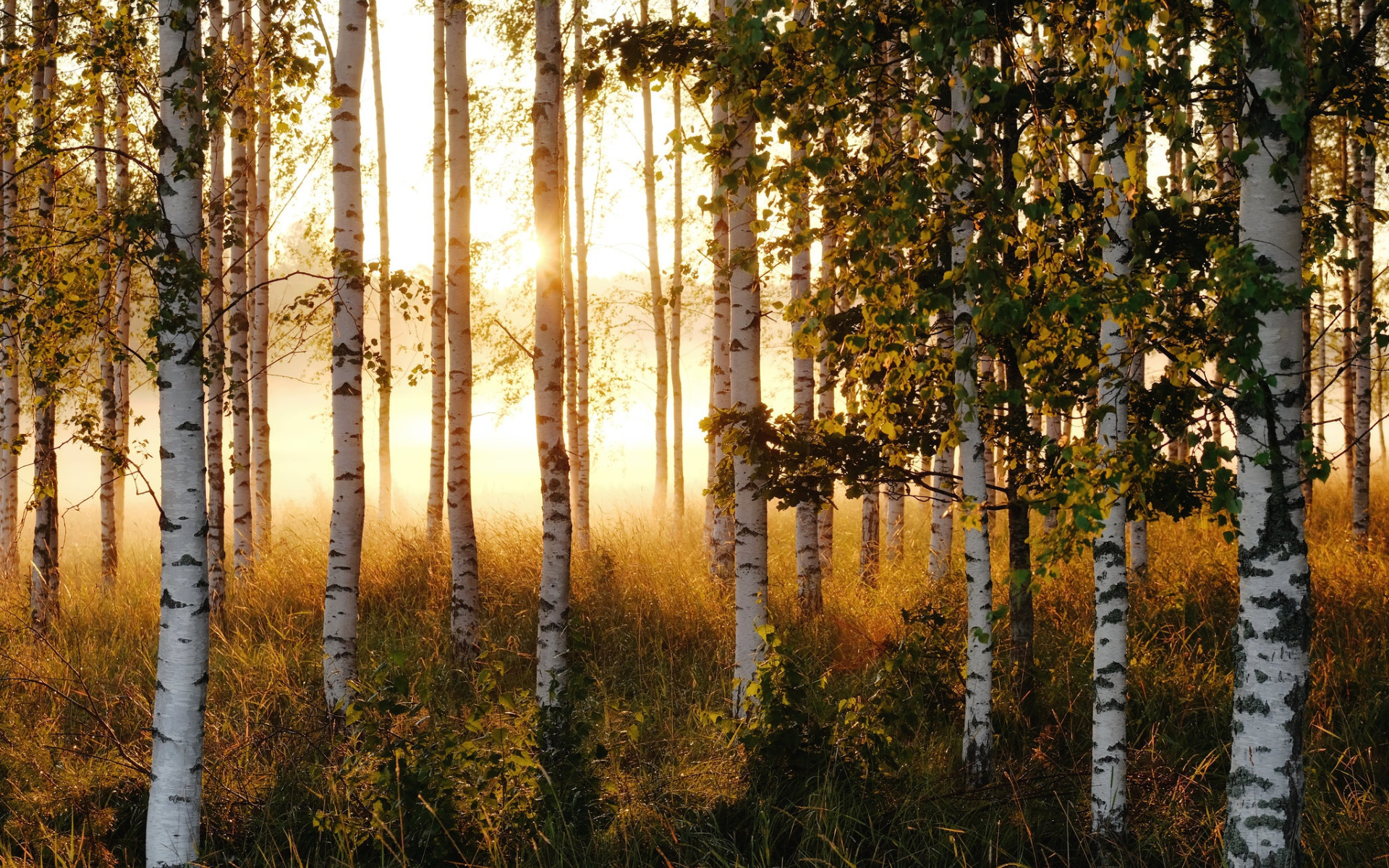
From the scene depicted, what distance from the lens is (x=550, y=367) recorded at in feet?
20.7

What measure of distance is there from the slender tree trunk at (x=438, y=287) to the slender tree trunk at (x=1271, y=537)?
874 cm

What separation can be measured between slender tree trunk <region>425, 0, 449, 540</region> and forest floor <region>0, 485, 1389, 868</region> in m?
1.92

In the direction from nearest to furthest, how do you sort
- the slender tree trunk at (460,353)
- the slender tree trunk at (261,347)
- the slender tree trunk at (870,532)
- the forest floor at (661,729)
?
the forest floor at (661,729)
the slender tree trunk at (460,353)
the slender tree trunk at (870,532)
the slender tree trunk at (261,347)

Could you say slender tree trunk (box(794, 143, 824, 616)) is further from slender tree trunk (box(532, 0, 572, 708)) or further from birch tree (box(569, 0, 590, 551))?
birch tree (box(569, 0, 590, 551))

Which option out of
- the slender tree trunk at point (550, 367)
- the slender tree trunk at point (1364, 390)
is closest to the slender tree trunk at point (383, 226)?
the slender tree trunk at point (550, 367)

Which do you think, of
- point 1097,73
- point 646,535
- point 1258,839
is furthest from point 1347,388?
point 1258,839

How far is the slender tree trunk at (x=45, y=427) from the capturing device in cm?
637

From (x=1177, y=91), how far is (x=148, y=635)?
884 cm

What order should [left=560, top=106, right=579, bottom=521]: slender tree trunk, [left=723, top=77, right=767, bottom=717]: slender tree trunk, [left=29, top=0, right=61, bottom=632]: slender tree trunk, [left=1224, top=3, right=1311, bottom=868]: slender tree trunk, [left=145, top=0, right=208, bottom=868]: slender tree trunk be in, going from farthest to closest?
[left=560, top=106, right=579, bottom=521]: slender tree trunk → [left=29, top=0, right=61, bottom=632]: slender tree trunk → [left=723, top=77, right=767, bottom=717]: slender tree trunk → [left=145, top=0, right=208, bottom=868]: slender tree trunk → [left=1224, top=3, right=1311, bottom=868]: slender tree trunk

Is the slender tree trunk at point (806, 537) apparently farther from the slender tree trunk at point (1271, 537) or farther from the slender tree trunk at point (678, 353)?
the slender tree trunk at point (678, 353)

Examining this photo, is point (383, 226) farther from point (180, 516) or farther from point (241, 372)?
point (180, 516)

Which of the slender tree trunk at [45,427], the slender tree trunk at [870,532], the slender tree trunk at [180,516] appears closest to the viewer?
the slender tree trunk at [180,516]

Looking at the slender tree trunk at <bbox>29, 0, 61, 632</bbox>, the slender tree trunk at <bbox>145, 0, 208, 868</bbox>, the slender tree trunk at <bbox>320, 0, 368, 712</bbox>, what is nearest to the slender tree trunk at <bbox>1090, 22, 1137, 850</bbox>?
the slender tree trunk at <bbox>145, 0, 208, 868</bbox>

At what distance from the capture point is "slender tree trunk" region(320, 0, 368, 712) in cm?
597
